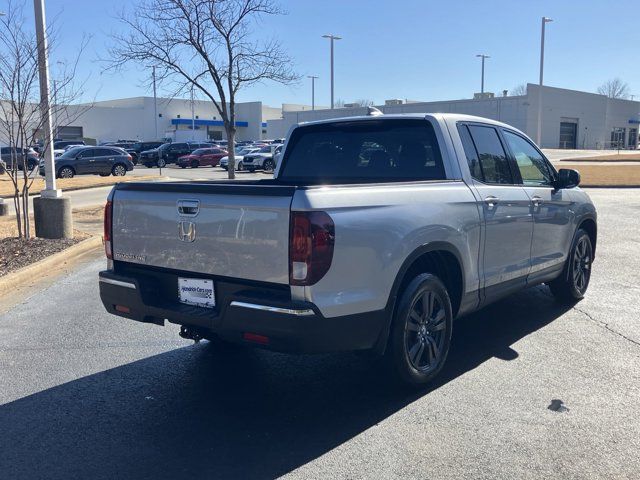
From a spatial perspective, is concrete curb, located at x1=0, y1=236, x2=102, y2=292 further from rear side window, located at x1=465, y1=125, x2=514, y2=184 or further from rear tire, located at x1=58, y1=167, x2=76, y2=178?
rear tire, located at x1=58, y1=167, x2=76, y2=178

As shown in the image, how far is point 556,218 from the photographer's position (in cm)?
602

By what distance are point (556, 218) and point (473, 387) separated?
2335mm

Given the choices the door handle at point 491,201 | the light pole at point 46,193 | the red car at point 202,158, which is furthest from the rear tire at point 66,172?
the door handle at point 491,201

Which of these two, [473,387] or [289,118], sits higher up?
[289,118]

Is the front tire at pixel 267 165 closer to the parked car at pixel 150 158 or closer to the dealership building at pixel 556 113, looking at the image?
the parked car at pixel 150 158

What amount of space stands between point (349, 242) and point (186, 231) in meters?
1.10

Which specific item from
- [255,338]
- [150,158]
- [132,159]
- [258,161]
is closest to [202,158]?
[150,158]

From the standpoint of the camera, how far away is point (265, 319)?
3564 mm

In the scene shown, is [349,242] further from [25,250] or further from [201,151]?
[201,151]

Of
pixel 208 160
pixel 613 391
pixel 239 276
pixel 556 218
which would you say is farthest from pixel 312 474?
pixel 208 160

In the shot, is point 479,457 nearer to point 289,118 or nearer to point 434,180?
point 434,180

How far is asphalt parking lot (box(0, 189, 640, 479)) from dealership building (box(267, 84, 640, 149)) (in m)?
57.6

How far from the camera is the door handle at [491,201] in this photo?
16.1 feet

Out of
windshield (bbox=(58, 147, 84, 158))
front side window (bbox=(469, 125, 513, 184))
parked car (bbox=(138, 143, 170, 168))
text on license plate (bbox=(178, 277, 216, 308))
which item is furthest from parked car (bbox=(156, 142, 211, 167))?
text on license plate (bbox=(178, 277, 216, 308))
